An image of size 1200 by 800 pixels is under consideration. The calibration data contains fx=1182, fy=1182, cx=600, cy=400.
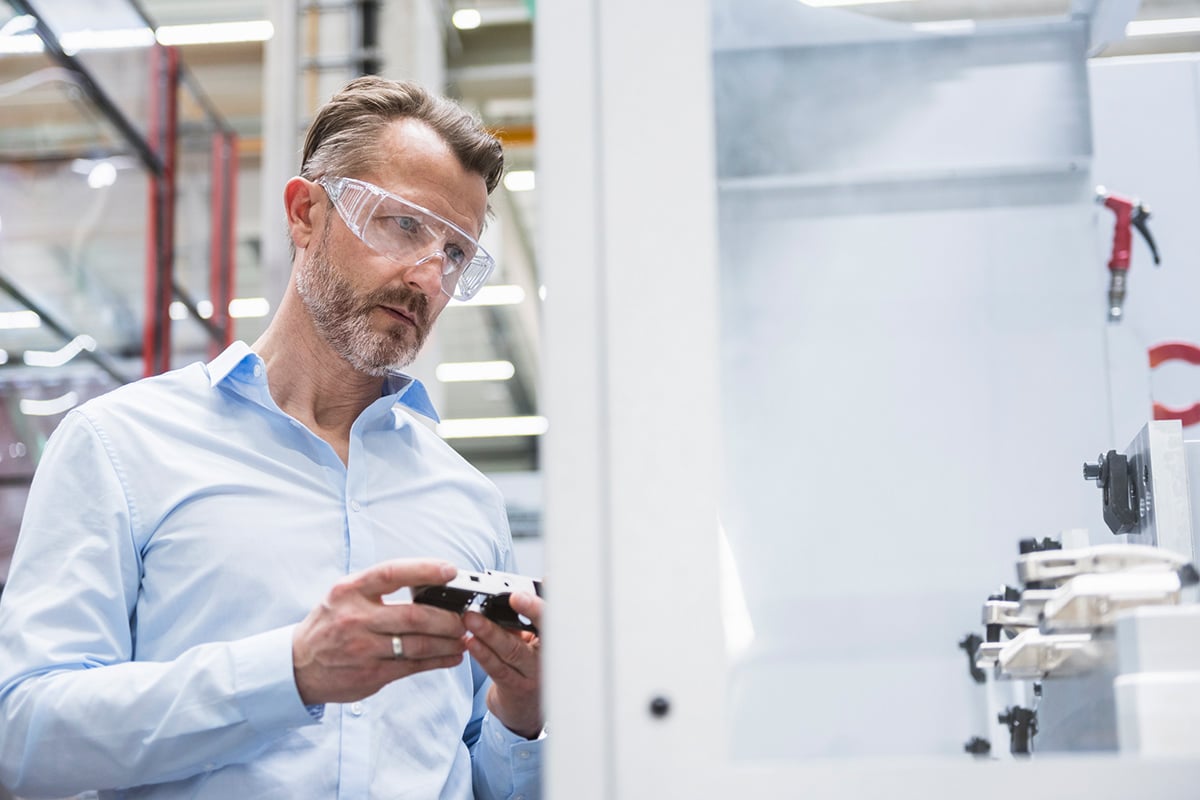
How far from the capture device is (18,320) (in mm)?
3162

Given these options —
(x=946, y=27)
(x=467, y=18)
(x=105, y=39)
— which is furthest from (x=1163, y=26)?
(x=467, y=18)

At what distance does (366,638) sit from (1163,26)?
1043 mm

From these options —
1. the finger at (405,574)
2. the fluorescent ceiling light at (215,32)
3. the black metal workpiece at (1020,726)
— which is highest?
the fluorescent ceiling light at (215,32)

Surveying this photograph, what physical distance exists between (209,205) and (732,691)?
487 cm

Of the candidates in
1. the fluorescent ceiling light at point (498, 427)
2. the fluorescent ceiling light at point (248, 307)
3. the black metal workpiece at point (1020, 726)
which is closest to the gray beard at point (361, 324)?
the black metal workpiece at point (1020, 726)

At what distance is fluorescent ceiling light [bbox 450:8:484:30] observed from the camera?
5035mm

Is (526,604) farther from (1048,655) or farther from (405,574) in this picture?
(1048,655)

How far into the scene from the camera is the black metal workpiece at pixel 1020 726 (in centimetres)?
107

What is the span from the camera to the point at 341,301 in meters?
1.45

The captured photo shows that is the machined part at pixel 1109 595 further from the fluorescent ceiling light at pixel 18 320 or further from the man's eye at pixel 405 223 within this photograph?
the fluorescent ceiling light at pixel 18 320

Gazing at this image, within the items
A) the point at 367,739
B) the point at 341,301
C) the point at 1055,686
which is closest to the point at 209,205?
the point at 341,301

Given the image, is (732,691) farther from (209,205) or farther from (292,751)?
(209,205)

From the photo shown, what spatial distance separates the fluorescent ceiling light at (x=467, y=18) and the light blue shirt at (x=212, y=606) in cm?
394

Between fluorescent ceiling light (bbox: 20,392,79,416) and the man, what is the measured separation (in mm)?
2076
